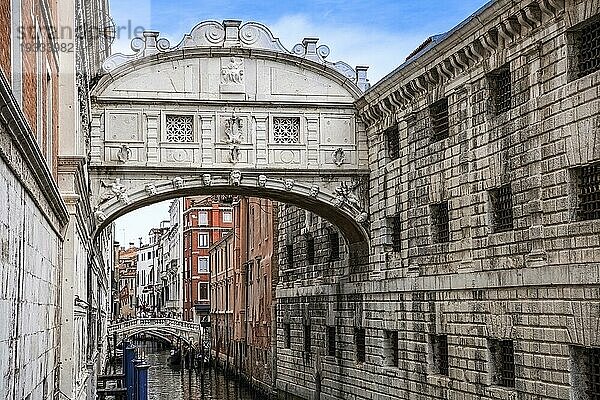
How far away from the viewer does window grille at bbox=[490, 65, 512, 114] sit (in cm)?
1488

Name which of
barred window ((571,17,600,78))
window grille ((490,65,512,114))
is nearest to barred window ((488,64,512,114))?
window grille ((490,65,512,114))

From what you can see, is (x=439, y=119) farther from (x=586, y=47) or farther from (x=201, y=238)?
(x=201, y=238)

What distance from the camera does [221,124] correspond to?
2019cm

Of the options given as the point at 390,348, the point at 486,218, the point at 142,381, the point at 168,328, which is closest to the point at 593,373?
the point at 486,218

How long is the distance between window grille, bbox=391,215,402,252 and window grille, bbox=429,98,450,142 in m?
2.40

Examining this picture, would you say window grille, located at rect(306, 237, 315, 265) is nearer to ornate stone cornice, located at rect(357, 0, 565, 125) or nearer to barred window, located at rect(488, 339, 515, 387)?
ornate stone cornice, located at rect(357, 0, 565, 125)

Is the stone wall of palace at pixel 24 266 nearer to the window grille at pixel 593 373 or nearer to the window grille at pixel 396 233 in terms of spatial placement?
the window grille at pixel 593 373

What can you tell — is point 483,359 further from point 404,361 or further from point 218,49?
point 218,49

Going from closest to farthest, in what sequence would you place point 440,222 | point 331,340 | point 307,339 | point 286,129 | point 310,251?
point 440,222
point 286,129
point 331,340
point 310,251
point 307,339

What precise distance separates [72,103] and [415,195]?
6.86m

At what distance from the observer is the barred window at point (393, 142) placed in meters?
19.5

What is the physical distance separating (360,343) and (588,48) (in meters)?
10.6

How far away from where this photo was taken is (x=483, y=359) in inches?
598

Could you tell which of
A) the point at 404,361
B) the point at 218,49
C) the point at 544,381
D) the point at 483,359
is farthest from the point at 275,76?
the point at 544,381
